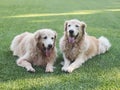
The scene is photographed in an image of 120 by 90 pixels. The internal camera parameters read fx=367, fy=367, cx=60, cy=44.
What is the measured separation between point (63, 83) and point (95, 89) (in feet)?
2.13

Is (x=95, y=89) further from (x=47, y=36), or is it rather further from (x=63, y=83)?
Result: (x=47, y=36)

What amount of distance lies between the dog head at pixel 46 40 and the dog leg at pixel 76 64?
0.59 m

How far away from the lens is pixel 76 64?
26.2 ft

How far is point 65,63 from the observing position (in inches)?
319

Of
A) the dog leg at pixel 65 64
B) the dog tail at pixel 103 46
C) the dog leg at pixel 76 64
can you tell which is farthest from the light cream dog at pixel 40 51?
the dog tail at pixel 103 46

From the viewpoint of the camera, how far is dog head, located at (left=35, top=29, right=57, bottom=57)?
7725mm

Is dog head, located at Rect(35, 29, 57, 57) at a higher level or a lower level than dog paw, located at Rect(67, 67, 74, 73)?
higher

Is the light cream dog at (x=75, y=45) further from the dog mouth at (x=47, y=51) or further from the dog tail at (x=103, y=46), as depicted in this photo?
the dog tail at (x=103, y=46)

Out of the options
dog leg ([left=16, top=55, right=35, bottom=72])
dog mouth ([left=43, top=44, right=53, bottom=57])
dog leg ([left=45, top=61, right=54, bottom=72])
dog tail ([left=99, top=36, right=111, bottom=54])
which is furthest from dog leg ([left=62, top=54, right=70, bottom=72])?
dog tail ([left=99, top=36, right=111, bottom=54])

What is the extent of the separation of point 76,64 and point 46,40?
866 millimetres

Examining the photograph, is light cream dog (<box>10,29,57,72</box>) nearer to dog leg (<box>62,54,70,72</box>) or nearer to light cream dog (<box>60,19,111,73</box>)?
dog leg (<box>62,54,70,72</box>)

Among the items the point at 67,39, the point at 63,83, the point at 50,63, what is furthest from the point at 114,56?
the point at 63,83

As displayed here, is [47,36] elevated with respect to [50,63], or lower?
elevated

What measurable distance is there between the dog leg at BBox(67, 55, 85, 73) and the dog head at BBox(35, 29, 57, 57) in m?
0.59
